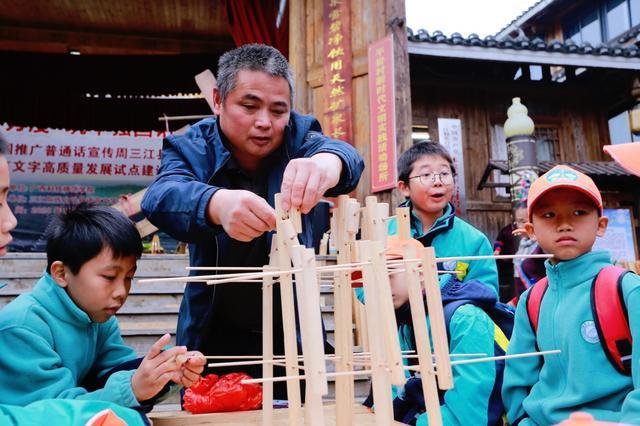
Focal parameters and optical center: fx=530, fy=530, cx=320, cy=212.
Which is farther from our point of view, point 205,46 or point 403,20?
point 205,46

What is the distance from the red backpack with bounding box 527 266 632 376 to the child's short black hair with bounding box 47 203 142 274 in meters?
1.61

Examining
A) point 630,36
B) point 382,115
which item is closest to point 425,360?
point 382,115

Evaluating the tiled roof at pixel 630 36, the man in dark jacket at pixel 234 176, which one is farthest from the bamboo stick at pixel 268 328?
the tiled roof at pixel 630 36

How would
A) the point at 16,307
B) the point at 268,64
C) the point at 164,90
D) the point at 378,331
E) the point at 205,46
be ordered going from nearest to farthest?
the point at 378,331
the point at 16,307
the point at 268,64
the point at 205,46
the point at 164,90

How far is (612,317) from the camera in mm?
1598

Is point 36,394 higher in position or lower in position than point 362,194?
lower

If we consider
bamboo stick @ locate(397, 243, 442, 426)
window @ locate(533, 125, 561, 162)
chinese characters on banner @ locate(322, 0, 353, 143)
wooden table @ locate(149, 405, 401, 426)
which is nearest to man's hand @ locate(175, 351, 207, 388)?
wooden table @ locate(149, 405, 401, 426)

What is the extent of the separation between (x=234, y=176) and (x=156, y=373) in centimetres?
83

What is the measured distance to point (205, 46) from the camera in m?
8.96

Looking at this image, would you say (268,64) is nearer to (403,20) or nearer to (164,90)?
(403,20)

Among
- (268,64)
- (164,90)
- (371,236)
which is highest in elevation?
(164,90)

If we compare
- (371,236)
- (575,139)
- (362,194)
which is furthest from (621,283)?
(575,139)

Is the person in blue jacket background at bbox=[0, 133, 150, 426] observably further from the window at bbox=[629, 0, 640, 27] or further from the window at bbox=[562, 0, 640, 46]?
the window at bbox=[629, 0, 640, 27]

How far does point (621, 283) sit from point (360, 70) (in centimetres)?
462
